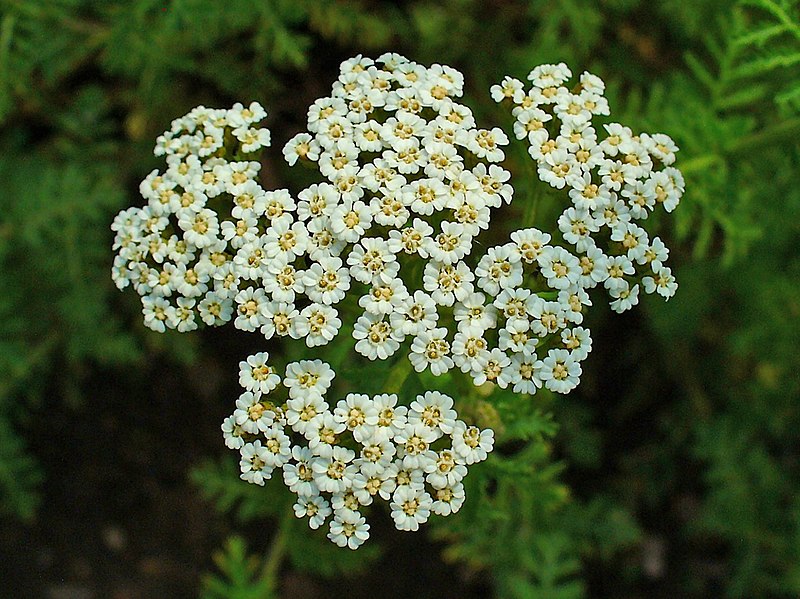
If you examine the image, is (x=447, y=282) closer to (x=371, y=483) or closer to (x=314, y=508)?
(x=371, y=483)

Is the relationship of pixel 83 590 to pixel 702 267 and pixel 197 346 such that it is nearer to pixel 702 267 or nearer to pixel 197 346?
pixel 197 346

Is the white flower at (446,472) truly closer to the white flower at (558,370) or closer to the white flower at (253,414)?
the white flower at (558,370)

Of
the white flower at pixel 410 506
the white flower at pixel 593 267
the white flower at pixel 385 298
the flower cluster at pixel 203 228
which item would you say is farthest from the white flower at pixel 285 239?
the white flower at pixel 593 267

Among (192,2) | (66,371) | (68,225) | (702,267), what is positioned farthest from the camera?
(66,371)

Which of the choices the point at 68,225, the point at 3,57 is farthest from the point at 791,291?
the point at 3,57

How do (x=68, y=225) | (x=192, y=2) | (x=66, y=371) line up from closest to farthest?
(x=192, y=2) < (x=68, y=225) < (x=66, y=371)
